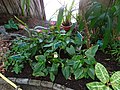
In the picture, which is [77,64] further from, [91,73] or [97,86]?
[97,86]

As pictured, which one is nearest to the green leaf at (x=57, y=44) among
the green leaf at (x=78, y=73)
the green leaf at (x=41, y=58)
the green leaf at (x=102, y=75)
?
the green leaf at (x=41, y=58)

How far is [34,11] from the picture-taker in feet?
8.54

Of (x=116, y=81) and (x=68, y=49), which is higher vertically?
(x=68, y=49)

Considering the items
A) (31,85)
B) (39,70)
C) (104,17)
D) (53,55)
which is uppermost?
(104,17)

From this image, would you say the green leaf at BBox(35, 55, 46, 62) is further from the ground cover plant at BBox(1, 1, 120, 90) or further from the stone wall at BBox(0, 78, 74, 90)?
the stone wall at BBox(0, 78, 74, 90)

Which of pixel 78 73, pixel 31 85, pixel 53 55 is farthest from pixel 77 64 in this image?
→ pixel 31 85

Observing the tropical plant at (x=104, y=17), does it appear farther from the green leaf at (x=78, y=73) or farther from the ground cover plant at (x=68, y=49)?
the green leaf at (x=78, y=73)

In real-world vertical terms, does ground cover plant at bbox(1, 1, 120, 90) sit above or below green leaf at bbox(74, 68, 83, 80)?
above

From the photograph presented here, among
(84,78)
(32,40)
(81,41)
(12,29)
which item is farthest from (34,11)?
(84,78)

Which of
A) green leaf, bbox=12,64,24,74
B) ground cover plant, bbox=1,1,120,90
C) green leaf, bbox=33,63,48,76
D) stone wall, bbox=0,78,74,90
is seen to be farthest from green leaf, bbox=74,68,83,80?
green leaf, bbox=12,64,24,74

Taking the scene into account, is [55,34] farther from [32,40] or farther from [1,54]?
[1,54]

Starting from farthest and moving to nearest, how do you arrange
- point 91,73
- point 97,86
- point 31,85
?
1. point 31,85
2. point 91,73
3. point 97,86

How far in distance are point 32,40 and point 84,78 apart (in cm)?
52

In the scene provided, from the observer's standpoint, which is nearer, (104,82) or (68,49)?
(104,82)
